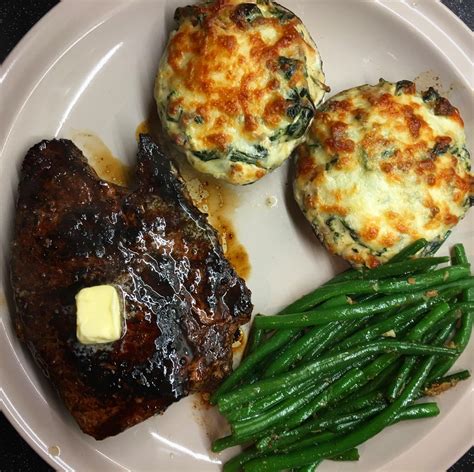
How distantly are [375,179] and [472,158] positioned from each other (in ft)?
2.32

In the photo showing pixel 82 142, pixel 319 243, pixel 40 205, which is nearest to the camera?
pixel 40 205

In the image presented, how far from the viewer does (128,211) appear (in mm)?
3080

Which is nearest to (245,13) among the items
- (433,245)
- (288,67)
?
(288,67)

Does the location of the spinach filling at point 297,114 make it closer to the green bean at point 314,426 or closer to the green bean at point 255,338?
the green bean at point 255,338

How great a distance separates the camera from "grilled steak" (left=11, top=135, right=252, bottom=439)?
9.75 feet

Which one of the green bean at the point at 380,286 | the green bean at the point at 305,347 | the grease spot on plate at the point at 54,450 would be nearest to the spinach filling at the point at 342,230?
the green bean at the point at 380,286

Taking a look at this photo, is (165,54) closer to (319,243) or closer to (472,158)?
(319,243)

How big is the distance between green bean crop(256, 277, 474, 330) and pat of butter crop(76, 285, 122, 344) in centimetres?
77

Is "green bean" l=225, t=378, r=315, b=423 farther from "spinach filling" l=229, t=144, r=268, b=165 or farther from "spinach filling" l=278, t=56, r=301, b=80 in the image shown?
"spinach filling" l=278, t=56, r=301, b=80

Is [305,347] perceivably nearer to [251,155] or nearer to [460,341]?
[460,341]

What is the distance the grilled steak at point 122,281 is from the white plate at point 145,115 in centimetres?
21

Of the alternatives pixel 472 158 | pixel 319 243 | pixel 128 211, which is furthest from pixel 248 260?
pixel 472 158

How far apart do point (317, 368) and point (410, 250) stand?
709mm

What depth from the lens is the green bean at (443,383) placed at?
11.4 feet
